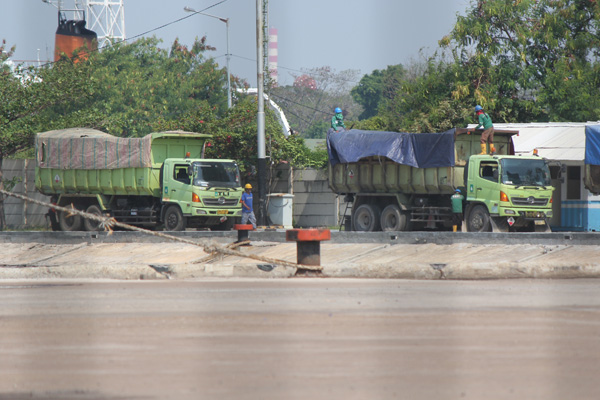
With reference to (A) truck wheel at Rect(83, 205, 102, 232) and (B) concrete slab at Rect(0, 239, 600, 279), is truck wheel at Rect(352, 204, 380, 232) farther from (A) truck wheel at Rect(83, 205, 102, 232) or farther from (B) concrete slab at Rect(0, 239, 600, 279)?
(A) truck wheel at Rect(83, 205, 102, 232)

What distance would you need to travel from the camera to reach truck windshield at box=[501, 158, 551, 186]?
84.1ft

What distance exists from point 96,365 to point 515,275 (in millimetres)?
9185

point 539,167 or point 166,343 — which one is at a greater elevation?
point 539,167

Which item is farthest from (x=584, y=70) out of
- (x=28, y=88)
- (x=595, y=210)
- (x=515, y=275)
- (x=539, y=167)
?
(x=515, y=275)

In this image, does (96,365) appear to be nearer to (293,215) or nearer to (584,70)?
(293,215)

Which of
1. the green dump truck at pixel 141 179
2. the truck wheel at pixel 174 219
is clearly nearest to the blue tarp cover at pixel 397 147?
the green dump truck at pixel 141 179

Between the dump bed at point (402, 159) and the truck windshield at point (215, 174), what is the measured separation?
3.01 metres

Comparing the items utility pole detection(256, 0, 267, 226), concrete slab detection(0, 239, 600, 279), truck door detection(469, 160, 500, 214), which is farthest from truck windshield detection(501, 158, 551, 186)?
utility pole detection(256, 0, 267, 226)

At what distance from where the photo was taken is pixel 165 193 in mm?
30109

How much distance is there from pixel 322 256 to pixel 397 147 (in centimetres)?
635

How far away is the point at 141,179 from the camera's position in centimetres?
3056

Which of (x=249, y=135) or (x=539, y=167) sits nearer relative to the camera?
(x=539, y=167)

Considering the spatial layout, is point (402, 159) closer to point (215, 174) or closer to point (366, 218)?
point (366, 218)

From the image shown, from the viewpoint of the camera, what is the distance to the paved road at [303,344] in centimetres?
712
